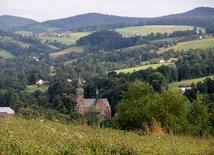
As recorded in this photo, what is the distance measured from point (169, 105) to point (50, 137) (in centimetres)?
1417

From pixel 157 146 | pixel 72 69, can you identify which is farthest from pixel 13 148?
pixel 72 69

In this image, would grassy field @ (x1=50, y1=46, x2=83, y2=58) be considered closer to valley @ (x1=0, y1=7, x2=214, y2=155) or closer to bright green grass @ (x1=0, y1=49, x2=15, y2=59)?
valley @ (x1=0, y1=7, x2=214, y2=155)

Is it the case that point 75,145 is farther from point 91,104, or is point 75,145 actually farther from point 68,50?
point 68,50

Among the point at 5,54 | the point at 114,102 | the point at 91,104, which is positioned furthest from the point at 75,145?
the point at 5,54

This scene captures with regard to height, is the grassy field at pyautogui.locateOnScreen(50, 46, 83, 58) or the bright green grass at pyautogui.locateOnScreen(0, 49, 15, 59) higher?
the grassy field at pyautogui.locateOnScreen(50, 46, 83, 58)

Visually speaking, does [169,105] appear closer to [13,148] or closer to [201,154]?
[201,154]

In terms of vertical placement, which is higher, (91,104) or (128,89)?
(128,89)

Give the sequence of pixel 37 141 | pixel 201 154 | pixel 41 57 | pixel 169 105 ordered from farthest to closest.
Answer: pixel 41 57, pixel 169 105, pixel 201 154, pixel 37 141

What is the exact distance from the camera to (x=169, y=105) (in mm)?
22422

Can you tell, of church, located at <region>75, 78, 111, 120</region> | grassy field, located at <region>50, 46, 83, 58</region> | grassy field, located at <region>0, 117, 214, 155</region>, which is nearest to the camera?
grassy field, located at <region>0, 117, 214, 155</region>

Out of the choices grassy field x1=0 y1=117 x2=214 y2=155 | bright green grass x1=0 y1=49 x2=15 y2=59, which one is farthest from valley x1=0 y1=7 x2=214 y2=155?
bright green grass x1=0 y1=49 x2=15 y2=59

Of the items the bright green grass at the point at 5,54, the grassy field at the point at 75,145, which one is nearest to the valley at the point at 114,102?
the grassy field at the point at 75,145

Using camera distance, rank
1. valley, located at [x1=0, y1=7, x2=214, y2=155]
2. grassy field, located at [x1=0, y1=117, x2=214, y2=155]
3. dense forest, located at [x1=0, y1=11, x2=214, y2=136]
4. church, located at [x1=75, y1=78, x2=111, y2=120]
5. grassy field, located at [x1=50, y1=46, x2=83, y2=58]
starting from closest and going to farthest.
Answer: grassy field, located at [x1=0, y1=117, x2=214, y2=155] → valley, located at [x1=0, y1=7, x2=214, y2=155] → dense forest, located at [x1=0, y1=11, x2=214, y2=136] → church, located at [x1=75, y1=78, x2=111, y2=120] → grassy field, located at [x1=50, y1=46, x2=83, y2=58]

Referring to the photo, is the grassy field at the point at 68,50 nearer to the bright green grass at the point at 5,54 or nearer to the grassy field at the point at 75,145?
the bright green grass at the point at 5,54
